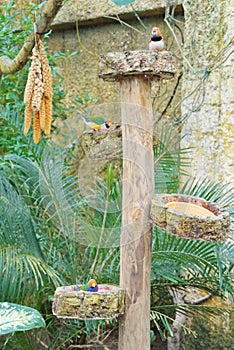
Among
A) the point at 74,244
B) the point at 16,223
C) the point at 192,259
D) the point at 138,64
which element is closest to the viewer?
the point at 138,64

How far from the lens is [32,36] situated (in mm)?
1482

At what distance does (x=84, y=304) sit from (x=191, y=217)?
0.33 meters

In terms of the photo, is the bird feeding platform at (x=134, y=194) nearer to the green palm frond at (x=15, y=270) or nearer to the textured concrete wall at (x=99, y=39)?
the green palm frond at (x=15, y=270)

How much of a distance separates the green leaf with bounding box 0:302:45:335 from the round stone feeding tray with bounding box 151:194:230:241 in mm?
358

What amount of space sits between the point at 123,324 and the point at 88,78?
1813 mm

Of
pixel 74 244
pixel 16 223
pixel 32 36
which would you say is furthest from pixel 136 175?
pixel 74 244

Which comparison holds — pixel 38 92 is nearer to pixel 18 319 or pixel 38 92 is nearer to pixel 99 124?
pixel 99 124

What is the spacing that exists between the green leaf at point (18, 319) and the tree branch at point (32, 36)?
60cm

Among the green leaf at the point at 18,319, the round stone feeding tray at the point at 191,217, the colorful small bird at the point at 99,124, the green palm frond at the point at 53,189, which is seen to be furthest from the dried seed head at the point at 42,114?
the green palm frond at the point at 53,189

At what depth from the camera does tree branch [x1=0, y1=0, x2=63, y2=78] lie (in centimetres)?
140

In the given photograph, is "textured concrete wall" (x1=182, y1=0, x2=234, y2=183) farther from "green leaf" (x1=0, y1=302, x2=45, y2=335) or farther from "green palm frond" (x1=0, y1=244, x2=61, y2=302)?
"green leaf" (x1=0, y1=302, x2=45, y2=335)

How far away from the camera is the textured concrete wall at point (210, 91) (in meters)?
2.29

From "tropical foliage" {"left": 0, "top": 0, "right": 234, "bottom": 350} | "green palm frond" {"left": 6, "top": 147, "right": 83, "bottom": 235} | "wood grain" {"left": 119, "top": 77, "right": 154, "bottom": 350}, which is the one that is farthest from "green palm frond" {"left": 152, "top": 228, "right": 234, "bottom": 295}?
"wood grain" {"left": 119, "top": 77, "right": 154, "bottom": 350}

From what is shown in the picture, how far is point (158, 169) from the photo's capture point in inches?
83.8
